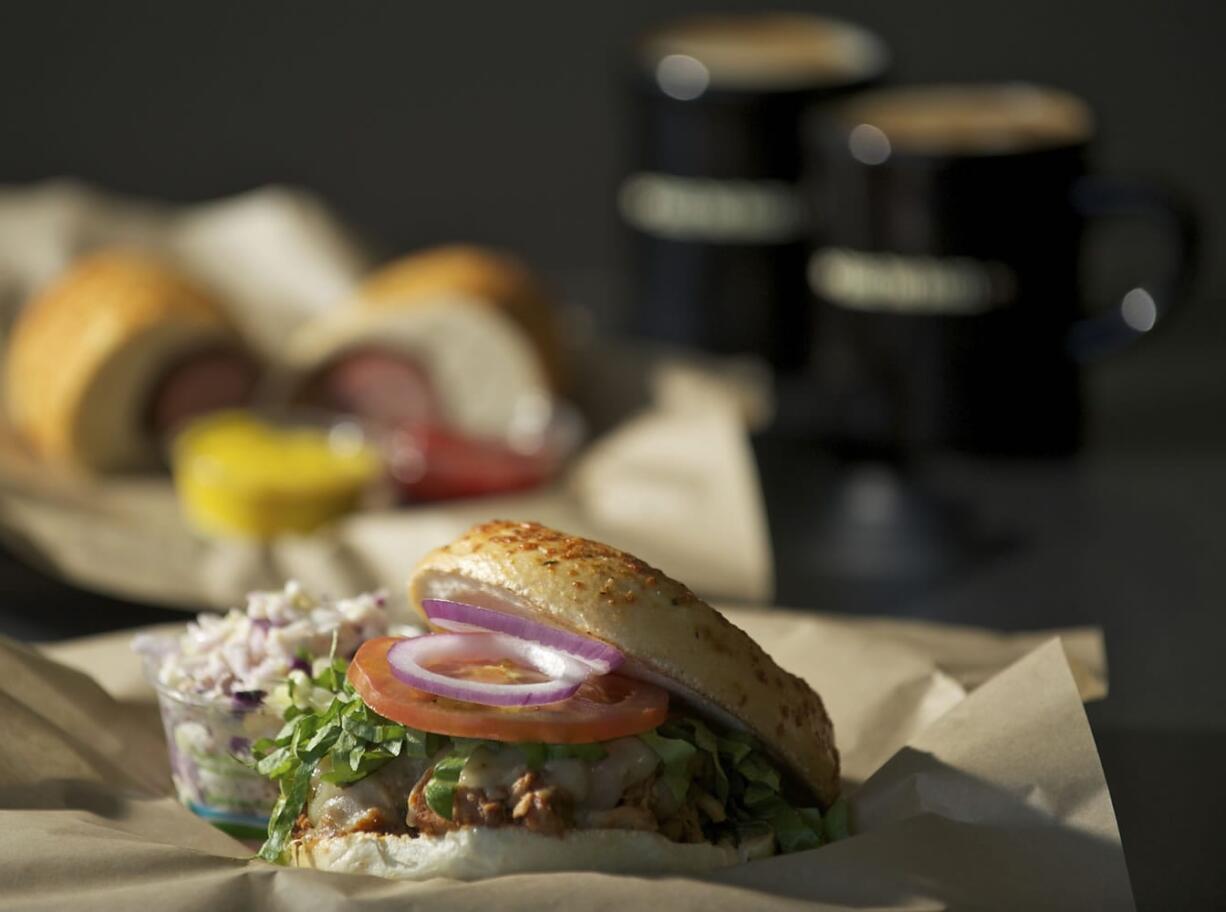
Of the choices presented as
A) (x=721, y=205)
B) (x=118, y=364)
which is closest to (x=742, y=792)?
(x=721, y=205)

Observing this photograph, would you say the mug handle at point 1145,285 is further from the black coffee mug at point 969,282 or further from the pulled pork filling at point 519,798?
the pulled pork filling at point 519,798

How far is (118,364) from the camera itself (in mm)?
2816

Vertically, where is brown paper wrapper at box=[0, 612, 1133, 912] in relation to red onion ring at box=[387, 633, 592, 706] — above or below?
below

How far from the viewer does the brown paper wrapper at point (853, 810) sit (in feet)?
4.24

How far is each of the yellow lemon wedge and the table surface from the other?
1.09 feet

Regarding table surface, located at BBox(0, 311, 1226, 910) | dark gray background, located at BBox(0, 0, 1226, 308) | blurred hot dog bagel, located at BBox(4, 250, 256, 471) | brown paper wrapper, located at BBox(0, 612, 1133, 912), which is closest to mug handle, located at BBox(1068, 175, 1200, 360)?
table surface, located at BBox(0, 311, 1226, 910)

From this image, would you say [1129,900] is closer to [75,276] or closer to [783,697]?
[783,697]

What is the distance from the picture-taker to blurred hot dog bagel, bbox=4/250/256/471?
279 cm

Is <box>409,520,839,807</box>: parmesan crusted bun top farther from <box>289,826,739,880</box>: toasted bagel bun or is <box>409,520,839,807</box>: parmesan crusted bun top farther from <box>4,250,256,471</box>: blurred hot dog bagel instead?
<box>4,250,256,471</box>: blurred hot dog bagel

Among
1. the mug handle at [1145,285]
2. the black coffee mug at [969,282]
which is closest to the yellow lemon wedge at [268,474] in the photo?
the black coffee mug at [969,282]

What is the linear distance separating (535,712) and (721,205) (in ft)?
5.11

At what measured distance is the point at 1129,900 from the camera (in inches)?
52.2

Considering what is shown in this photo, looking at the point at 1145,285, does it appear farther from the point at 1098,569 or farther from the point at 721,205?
the point at 721,205

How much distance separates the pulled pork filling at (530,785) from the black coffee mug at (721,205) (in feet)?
4.72
